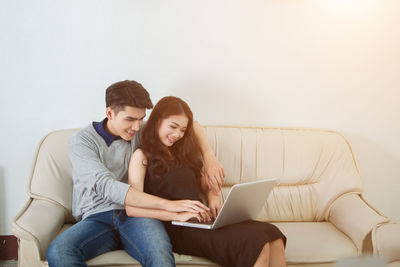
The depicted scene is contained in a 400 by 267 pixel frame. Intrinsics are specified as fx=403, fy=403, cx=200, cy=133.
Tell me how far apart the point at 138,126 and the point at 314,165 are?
1134 millimetres

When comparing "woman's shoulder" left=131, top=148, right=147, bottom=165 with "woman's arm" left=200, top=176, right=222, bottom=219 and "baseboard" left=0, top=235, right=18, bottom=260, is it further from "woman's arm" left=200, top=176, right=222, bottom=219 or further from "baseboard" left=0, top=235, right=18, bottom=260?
"baseboard" left=0, top=235, right=18, bottom=260

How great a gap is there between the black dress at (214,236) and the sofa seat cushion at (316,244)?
0.58ft

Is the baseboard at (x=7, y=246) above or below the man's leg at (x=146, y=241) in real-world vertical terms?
below

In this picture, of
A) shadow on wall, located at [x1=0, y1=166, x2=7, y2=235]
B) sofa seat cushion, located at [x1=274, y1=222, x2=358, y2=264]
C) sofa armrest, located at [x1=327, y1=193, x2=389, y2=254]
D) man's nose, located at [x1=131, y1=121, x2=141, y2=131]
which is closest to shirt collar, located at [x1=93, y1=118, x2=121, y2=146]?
man's nose, located at [x1=131, y1=121, x2=141, y2=131]

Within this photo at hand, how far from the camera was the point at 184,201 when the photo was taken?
72.9 inches

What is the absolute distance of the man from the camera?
1.70 meters

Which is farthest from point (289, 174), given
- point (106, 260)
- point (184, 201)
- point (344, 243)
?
point (106, 260)

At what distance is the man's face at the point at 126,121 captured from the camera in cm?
197

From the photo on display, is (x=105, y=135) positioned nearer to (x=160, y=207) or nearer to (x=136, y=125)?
(x=136, y=125)

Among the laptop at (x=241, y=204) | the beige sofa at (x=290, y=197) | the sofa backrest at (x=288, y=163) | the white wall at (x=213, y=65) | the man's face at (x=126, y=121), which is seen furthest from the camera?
the white wall at (x=213, y=65)

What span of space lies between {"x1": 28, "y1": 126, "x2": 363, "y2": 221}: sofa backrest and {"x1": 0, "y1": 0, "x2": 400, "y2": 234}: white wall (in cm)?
24

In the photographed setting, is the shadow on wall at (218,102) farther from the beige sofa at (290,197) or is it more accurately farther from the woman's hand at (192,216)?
the woman's hand at (192,216)

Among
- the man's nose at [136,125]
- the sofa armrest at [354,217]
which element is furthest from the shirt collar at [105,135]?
the sofa armrest at [354,217]

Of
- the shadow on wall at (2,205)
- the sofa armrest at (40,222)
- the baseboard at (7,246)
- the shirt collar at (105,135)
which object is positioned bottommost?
the baseboard at (7,246)
